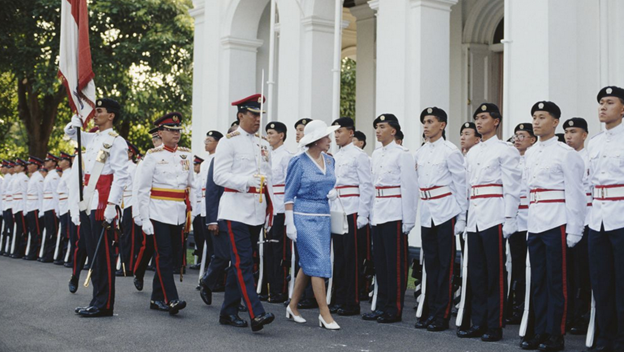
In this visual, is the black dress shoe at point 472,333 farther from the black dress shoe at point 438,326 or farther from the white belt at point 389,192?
the white belt at point 389,192

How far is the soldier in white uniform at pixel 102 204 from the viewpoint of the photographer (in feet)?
29.3

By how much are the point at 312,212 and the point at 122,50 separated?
2154cm

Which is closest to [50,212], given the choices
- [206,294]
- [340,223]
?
[206,294]

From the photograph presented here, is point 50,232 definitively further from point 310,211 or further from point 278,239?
point 310,211

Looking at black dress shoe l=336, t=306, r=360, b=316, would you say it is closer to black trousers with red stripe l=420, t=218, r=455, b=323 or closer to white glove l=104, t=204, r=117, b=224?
black trousers with red stripe l=420, t=218, r=455, b=323

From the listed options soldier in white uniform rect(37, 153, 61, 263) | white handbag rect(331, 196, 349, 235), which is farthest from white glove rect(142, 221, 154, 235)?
soldier in white uniform rect(37, 153, 61, 263)

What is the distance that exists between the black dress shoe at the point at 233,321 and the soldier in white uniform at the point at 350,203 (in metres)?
1.56

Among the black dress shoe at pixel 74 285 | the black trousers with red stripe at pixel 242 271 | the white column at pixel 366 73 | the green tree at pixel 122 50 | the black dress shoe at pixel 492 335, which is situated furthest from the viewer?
the green tree at pixel 122 50

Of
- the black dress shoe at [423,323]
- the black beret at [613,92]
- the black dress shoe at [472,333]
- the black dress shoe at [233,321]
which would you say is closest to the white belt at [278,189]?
the black dress shoe at [233,321]

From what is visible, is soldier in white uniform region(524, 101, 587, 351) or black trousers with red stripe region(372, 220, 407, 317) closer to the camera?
soldier in white uniform region(524, 101, 587, 351)

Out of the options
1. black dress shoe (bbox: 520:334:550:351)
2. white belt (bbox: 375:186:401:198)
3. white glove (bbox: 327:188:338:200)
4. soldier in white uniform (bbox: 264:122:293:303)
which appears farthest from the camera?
soldier in white uniform (bbox: 264:122:293:303)

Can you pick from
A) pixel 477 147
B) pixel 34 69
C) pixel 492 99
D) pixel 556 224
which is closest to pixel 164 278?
pixel 477 147

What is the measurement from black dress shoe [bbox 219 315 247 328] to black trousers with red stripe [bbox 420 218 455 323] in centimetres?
189

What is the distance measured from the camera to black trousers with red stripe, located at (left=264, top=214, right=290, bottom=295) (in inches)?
430
